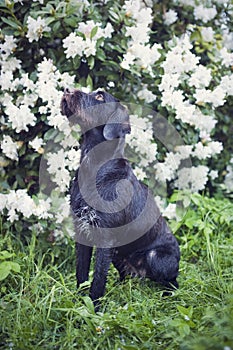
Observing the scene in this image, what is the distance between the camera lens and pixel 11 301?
13.7 feet

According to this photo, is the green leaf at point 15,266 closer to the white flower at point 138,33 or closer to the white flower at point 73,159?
the white flower at point 73,159

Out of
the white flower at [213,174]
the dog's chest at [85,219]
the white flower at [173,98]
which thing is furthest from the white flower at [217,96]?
the dog's chest at [85,219]

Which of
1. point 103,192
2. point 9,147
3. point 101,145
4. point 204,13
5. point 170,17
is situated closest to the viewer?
point 103,192

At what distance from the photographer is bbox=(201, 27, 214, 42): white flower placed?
6199 millimetres

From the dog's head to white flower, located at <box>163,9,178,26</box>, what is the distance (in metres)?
2.16

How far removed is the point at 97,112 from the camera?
13.8 feet

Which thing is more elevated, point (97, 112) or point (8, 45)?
point (8, 45)

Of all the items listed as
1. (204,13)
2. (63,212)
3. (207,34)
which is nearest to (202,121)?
(207,34)

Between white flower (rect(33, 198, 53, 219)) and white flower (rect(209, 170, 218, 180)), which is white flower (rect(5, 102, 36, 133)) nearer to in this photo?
white flower (rect(33, 198, 53, 219))

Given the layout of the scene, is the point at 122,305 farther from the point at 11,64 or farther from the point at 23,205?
the point at 11,64

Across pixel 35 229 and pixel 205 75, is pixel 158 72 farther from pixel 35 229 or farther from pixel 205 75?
pixel 35 229

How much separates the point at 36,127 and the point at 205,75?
5.82 ft

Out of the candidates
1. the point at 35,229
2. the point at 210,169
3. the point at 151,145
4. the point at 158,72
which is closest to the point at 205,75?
the point at 158,72

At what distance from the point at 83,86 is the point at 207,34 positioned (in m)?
1.79
